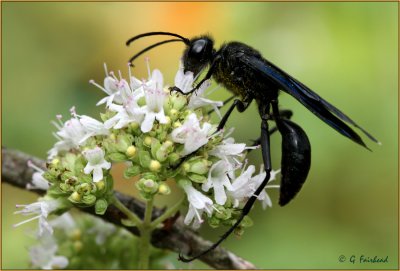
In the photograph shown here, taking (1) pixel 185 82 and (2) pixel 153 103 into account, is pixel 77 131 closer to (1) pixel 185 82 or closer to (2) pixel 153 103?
(2) pixel 153 103

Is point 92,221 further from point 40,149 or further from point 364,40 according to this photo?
point 364,40

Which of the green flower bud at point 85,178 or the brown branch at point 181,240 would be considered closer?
the green flower bud at point 85,178

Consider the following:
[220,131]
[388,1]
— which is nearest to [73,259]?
[220,131]

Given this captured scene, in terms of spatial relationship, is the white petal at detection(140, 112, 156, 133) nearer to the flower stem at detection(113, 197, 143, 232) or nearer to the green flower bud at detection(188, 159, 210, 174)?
the green flower bud at detection(188, 159, 210, 174)

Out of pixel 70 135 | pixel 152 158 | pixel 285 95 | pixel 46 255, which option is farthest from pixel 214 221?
pixel 285 95

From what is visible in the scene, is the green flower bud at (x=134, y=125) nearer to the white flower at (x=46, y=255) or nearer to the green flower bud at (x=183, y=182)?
the green flower bud at (x=183, y=182)

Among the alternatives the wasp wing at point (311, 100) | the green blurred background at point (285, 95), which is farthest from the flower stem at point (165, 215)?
the green blurred background at point (285, 95)

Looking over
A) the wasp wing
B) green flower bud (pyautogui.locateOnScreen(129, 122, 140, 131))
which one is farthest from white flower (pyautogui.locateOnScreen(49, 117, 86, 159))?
the wasp wing
